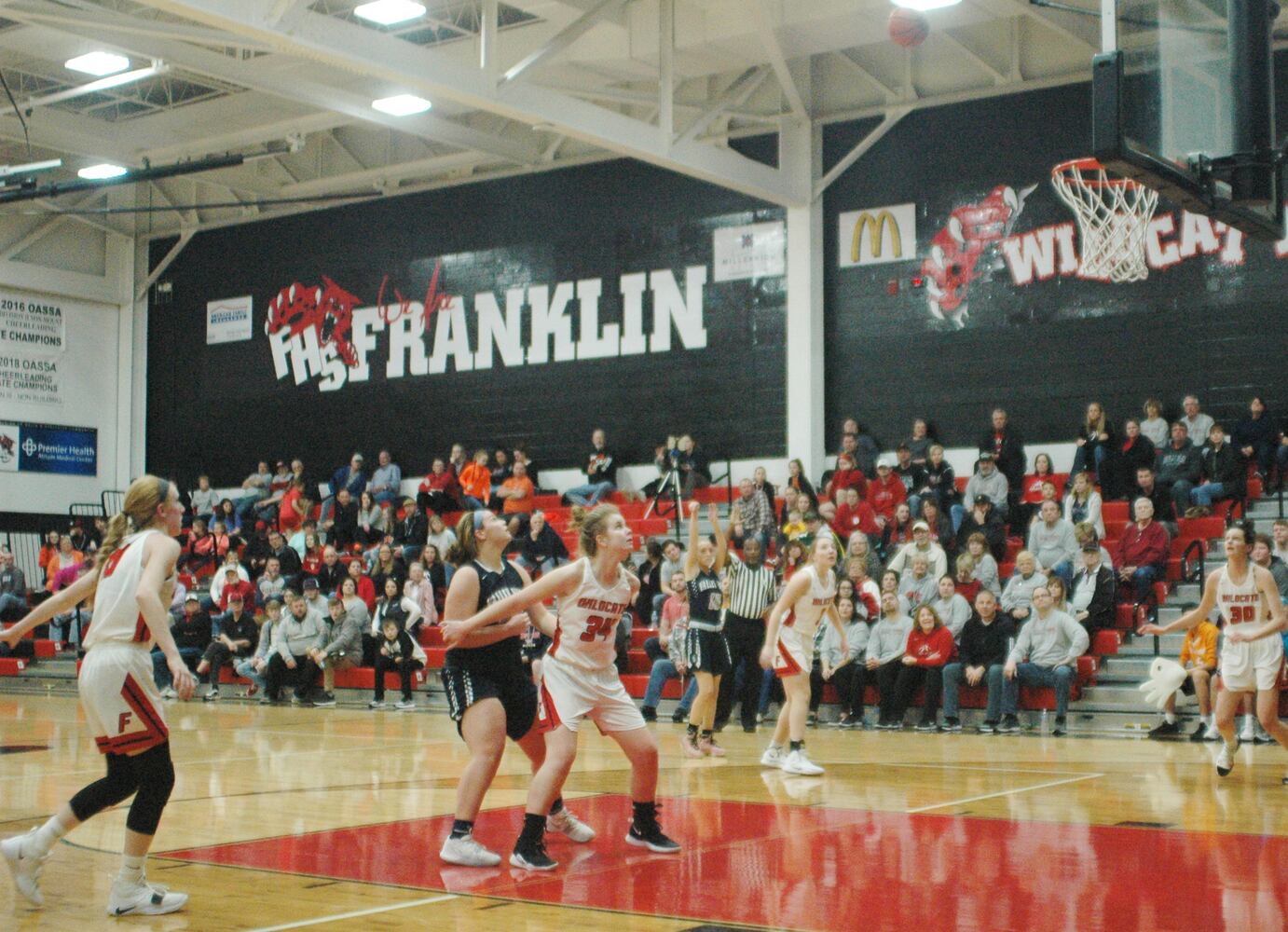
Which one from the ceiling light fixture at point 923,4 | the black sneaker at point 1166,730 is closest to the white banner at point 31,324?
the ceiling light fixture at point 923,4

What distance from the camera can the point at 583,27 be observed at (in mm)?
15195

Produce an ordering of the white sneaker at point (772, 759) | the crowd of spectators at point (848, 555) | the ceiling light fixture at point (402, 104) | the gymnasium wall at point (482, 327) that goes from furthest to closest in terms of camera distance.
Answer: the gymnasium wall at point (482, 327)
the ceiling light fixture at point (402, 104)
the crowd of spectators at point (848, 555)
the white sneaker at point (772, 759)

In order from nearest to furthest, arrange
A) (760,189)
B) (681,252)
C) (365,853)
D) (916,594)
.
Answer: (365,853) < (916,594) < (760,189) < (681,252)

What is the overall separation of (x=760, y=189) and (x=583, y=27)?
4492mm

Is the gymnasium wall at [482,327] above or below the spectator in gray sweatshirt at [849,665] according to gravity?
above

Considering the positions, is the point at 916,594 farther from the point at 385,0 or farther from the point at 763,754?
the point at 385,0

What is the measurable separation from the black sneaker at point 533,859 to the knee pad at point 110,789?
160 cm

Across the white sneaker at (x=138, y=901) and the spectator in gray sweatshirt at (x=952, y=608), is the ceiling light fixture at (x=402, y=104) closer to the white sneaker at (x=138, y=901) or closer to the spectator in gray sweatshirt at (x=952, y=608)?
the spectator in gray sweatshirt at (x=952, y=608)

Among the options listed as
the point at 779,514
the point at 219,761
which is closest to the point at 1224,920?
the point at 219,761

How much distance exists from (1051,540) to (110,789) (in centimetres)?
1140

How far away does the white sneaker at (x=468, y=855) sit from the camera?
6375mm

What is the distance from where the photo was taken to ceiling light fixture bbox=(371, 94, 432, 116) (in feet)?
56.7

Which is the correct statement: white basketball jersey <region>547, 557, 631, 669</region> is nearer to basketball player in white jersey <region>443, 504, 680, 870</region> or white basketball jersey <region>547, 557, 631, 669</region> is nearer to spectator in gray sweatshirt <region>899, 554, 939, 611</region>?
basketball player in white jersey <region>443, 504, 680, 870</region>

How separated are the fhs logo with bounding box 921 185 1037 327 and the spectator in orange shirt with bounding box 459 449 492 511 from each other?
6.64 metres
